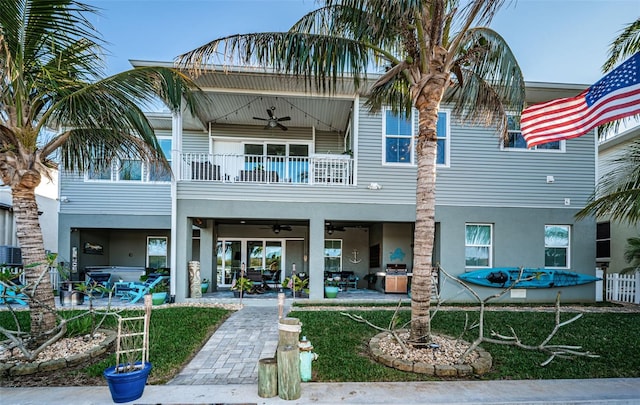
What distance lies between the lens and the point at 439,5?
525 centimetres

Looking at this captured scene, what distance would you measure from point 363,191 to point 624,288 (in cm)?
941

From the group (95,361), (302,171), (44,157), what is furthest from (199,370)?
(302,171)

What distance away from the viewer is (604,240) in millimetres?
15195

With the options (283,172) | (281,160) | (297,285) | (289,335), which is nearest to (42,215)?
(281,160)

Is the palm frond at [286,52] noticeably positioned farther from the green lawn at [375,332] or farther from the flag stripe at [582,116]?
the green lawn at [375,332]

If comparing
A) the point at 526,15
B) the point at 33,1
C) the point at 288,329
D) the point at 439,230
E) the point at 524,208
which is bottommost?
the point at 288,329

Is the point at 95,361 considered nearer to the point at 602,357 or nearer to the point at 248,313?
the point at 248,313

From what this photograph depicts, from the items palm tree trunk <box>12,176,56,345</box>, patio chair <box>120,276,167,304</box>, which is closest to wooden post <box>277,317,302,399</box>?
palm tree trunk <box>12,176,56,345</box>

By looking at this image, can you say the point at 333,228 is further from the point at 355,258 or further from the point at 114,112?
the point at 114,112

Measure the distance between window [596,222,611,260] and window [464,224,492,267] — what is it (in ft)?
25.7

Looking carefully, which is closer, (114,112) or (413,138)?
(114,112)

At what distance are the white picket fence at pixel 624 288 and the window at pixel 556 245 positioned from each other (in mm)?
2462

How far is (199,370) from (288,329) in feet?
5.86

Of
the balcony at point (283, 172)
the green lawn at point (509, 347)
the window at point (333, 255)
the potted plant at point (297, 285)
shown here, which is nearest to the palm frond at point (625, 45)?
the green lawn at point (509, 347)
